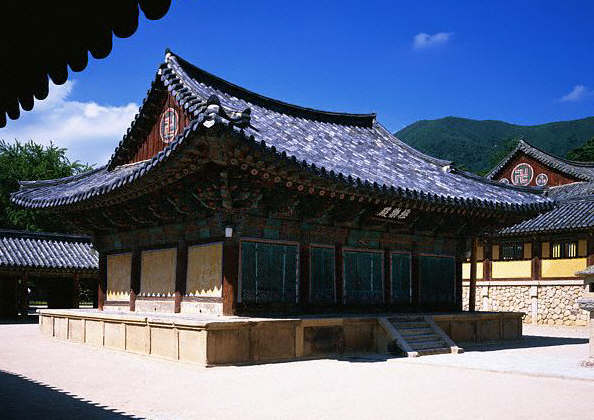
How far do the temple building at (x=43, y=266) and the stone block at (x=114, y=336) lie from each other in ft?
40.2

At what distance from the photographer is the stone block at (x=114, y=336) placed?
46.0 feet

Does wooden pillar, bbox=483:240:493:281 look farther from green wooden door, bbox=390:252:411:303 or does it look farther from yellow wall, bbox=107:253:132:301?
yellow wall, bbox=107:253:132:301

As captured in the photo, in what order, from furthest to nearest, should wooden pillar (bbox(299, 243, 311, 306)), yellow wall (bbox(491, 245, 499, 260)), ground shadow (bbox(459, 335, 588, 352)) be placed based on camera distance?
yellow wall (bbox(491, 245, 499, 260))
ground shadow (bbox(459, 335, 588, 352))
wooden pillar (bbox(299, 243, 311, 306))

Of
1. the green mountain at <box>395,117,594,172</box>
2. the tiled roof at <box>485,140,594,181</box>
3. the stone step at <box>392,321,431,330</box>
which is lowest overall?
the stone step at <box>392,321,431,330</box>

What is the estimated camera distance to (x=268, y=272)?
1378cm

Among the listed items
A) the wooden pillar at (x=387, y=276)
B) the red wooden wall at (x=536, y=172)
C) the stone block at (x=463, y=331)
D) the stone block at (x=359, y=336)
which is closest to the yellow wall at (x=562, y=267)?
the red wooden wall at (x=536, y=172)

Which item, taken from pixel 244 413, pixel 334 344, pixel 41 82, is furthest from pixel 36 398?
pixel 334 344

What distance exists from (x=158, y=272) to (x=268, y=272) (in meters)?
3.49

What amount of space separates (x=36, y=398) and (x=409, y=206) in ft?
30.9

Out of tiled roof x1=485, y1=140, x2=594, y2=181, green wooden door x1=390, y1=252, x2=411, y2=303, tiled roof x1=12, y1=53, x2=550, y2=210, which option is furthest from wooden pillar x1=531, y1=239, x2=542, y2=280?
green wooden door x1=390, y1=252, x2=411, y2=303

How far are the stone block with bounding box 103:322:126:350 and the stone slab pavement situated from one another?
0.87 meters

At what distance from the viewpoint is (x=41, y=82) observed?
4.82 meters

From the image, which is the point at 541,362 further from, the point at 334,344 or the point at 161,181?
the point at 161,181

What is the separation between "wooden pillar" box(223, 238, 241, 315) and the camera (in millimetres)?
12953
